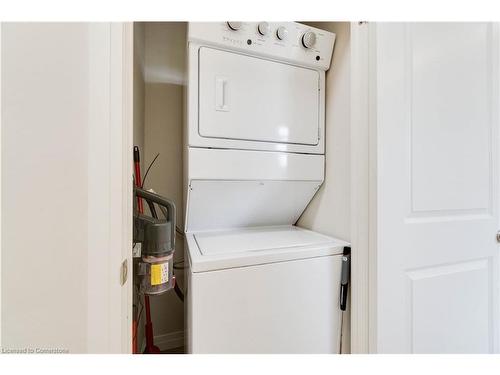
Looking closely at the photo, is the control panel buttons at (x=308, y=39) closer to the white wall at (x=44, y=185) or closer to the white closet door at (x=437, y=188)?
the white closet door at (x=437, y=188)

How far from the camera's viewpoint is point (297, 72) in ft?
4.59

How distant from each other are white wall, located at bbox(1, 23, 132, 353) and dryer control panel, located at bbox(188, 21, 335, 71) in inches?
24.5

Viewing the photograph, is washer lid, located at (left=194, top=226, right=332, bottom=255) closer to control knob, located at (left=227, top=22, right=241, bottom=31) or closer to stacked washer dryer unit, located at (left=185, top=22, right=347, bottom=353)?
stacked washer dryer unit, located at (left=185, top=22, right=347, bottom=353)

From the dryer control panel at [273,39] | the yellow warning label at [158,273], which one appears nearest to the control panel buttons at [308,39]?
the dryer control panel at [273,39]

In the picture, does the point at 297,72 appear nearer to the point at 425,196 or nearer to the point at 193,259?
the point at 425,196

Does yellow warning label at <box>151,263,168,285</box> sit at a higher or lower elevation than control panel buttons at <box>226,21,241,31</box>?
lower

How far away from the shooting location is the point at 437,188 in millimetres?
1165

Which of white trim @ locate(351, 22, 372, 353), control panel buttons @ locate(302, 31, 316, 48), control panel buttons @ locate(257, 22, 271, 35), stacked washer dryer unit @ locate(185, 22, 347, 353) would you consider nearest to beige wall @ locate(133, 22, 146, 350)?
stacked washer dryer unit @ locate(185, 22, 347, 353)

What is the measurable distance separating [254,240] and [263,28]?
121 cm

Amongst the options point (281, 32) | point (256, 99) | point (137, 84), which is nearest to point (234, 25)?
point (281, 32)

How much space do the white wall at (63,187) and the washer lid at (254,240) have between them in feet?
1.66

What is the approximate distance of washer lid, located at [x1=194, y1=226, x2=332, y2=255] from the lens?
1.15 m

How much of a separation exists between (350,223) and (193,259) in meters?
0.87
